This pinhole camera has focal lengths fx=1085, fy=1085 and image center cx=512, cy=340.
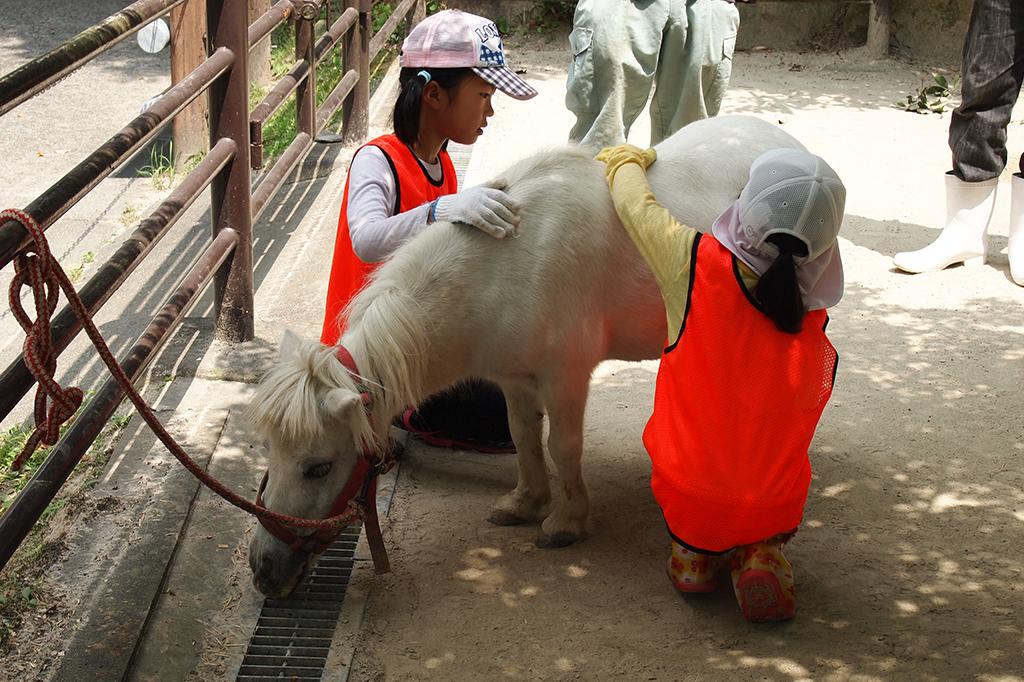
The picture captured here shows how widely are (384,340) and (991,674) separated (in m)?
1.78

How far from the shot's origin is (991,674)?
9.11ft

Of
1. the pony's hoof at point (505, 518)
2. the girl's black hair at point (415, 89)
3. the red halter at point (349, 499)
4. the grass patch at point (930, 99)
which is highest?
the girl's black hair at point (415, 89)

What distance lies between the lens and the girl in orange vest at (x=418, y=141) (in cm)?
324

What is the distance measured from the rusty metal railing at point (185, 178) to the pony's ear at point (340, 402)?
643 mm

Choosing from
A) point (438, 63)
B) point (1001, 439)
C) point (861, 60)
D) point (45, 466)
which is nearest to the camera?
point (45, 466)

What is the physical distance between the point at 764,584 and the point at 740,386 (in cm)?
54

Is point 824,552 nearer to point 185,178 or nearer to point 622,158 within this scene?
point 622,158

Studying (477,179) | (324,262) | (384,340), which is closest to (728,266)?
(384,340)

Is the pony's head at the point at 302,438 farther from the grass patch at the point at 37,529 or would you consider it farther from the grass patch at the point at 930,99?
the grass patch at the point at 930,99

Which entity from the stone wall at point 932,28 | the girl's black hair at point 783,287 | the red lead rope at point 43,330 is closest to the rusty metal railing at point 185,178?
the red lead rope at point 43,330

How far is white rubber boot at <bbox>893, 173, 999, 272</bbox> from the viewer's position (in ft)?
18.0

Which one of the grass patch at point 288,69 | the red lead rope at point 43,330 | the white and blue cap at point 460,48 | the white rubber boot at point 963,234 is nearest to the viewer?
the red lead rope at point 43,330

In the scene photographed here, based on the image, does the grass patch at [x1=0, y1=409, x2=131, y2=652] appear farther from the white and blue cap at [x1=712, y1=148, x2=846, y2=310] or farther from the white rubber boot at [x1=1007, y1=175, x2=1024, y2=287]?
the white rubber boot at [x1=1007, y1=175, x2=1024, y2=287]

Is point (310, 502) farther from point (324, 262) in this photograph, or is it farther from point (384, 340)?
point (324, 262)
